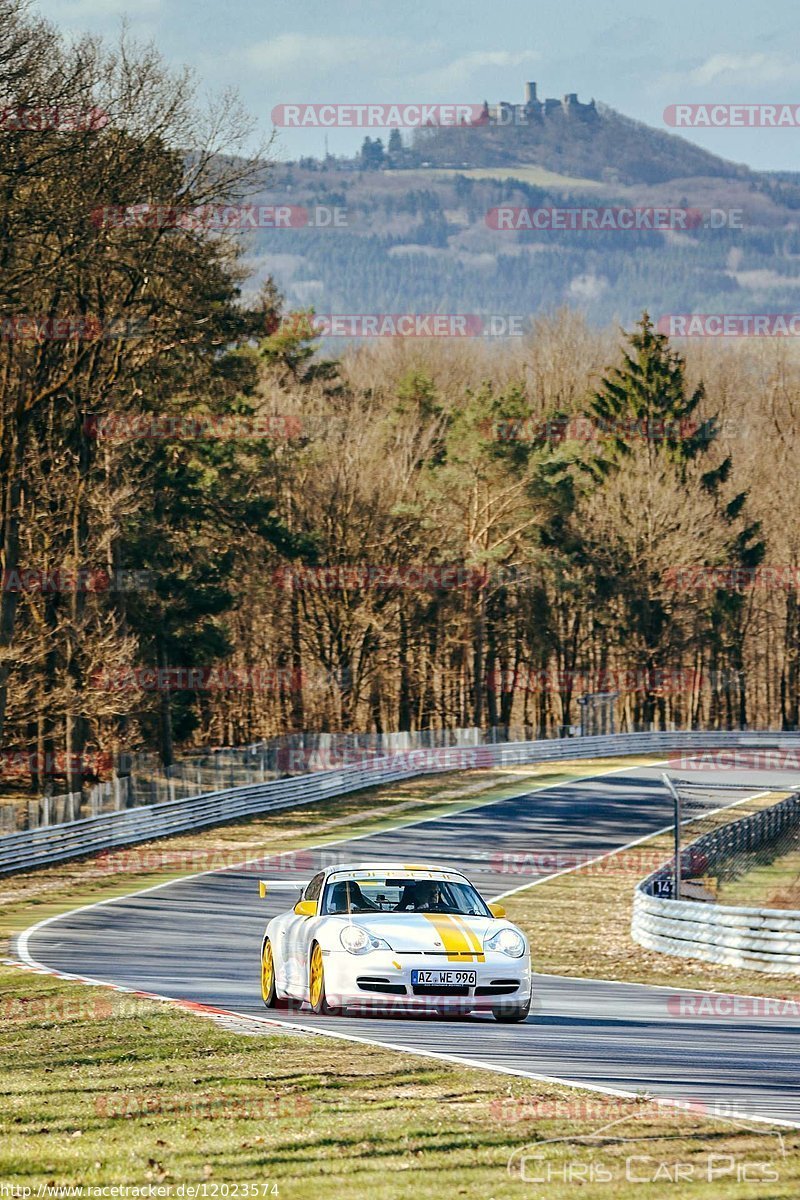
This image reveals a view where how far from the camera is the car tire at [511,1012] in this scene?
13.1 metres

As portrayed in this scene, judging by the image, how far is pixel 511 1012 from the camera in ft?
43.1

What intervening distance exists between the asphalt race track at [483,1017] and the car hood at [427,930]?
71 centimetres

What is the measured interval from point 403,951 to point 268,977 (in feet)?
8.36

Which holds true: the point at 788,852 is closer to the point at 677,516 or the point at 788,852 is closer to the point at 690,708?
the point at 677,516

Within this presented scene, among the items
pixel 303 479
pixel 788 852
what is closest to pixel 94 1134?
pixel 788 852

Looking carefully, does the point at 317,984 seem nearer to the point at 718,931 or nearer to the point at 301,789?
the point at 718,931
